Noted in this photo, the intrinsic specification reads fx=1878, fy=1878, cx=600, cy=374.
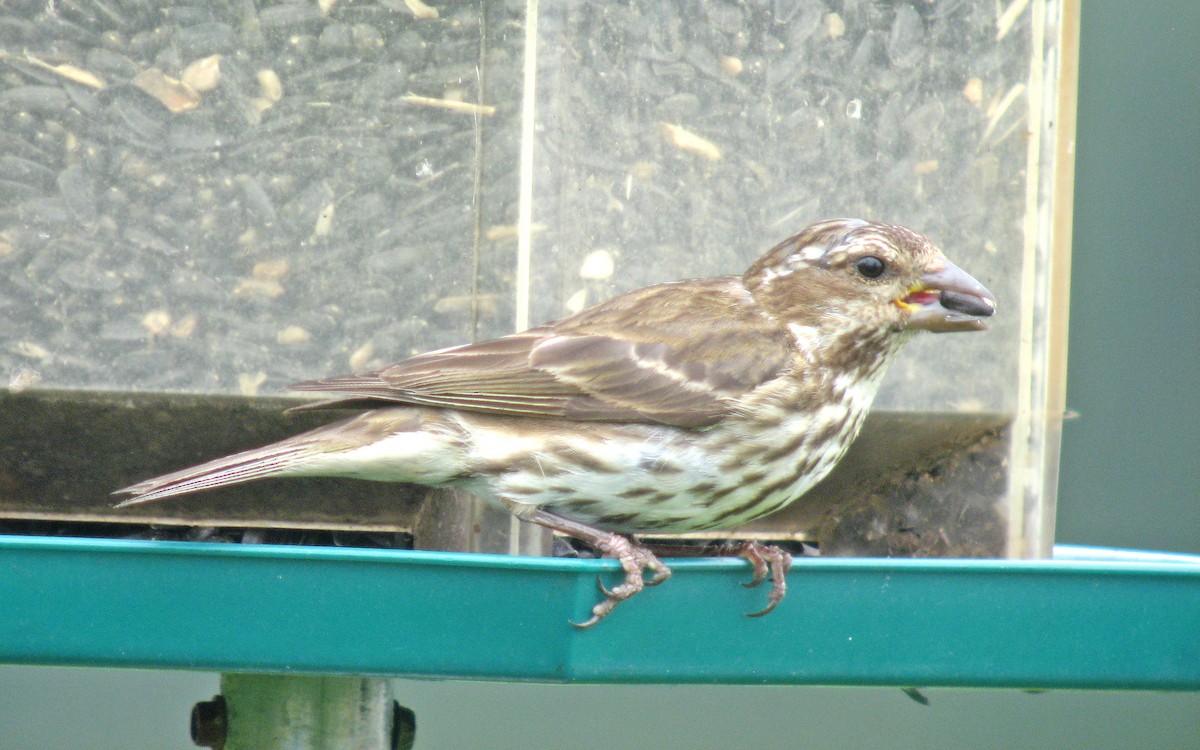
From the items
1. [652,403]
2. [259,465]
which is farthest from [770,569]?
[259,465]

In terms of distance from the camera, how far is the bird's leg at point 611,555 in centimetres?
410

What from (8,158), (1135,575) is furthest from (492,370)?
(1135,575)

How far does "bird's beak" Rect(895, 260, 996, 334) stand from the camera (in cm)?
502

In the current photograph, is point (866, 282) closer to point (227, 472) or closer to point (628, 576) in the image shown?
point (628, 576)

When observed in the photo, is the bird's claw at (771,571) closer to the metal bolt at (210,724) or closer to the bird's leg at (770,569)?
the bird's leg at (770,569)

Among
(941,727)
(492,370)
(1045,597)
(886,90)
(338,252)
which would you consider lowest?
(941,727)

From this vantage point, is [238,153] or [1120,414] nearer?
[238,153]

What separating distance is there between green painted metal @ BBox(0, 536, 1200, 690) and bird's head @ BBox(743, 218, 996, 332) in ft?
3.27

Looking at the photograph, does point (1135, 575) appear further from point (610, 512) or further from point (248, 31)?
point (248, 31)

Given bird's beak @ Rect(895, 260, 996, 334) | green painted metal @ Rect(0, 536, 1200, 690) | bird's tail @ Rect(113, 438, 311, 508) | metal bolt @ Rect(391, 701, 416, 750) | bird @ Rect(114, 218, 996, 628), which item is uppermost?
bird's beak @ Rect(895, 260, 996, 334)

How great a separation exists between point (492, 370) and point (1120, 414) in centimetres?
579

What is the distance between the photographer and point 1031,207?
554 cm

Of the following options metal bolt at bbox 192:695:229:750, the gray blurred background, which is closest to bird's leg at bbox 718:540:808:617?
metal bolt at bbox 192:695:229:750

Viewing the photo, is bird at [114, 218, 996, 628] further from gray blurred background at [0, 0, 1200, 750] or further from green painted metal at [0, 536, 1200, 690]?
gray blurred background at [0, 0, 1200, 750]
